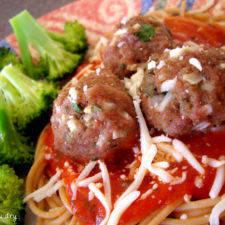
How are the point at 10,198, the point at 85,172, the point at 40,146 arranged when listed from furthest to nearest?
the point at 40,146 < the point at 10,198 < the point at 85,172

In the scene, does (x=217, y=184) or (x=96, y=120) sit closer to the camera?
(x=217, y=184)

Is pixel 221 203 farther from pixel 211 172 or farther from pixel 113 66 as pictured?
pixel 113 66

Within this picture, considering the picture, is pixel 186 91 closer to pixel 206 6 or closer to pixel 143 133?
pixel 143 133

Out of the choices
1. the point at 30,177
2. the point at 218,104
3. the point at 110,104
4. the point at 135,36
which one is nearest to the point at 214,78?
the point at 218,104

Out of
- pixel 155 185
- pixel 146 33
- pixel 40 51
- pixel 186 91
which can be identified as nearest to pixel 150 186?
pixel 155 185

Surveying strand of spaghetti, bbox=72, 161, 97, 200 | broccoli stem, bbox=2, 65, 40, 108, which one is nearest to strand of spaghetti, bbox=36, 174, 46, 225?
strand of spaghetti, bbox=72, 161, 97, 200

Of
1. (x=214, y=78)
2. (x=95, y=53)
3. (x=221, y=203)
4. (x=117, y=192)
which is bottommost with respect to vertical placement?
(x=221, y=203)
